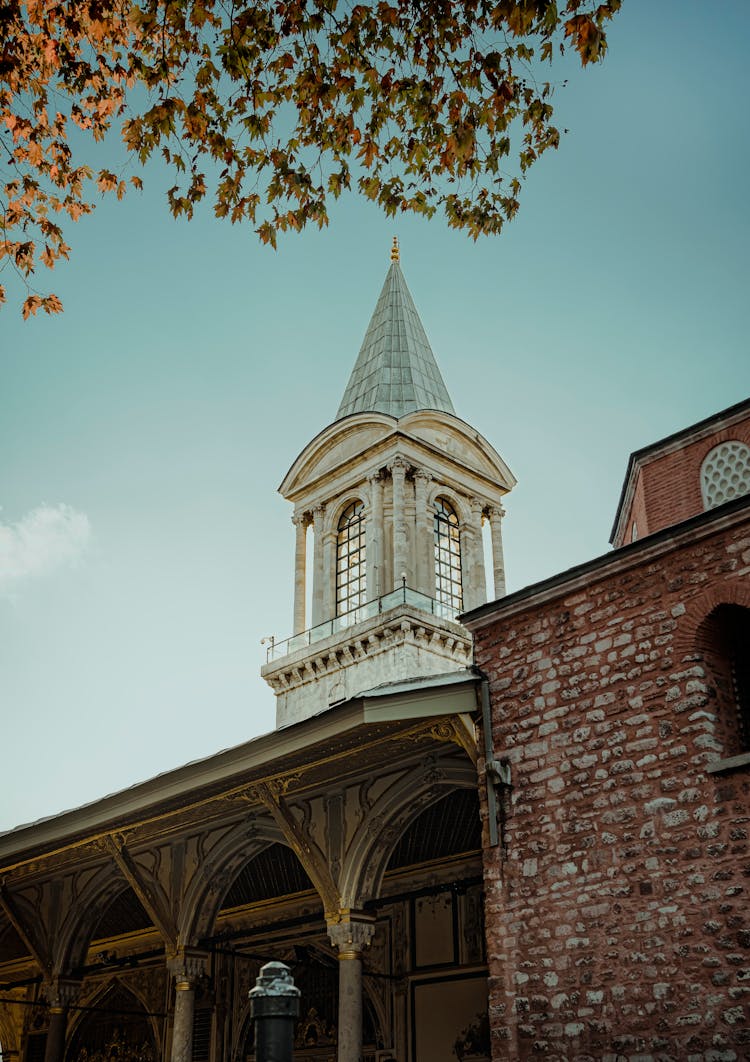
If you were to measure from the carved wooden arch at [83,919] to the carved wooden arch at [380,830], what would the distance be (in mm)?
4884

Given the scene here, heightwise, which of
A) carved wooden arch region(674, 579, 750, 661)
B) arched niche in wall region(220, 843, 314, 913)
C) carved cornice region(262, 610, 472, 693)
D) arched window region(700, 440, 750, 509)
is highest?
carved cornice region(262, 610, 472, 693)

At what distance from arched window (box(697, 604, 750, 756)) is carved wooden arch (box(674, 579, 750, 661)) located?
5 cm

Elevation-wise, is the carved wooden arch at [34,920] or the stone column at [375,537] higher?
the stone column at [375,537]

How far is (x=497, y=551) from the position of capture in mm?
30438

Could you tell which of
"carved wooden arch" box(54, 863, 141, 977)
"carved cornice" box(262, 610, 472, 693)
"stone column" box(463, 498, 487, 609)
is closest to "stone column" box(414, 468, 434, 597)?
"carved cornice" box(262, 610, 472, 693)

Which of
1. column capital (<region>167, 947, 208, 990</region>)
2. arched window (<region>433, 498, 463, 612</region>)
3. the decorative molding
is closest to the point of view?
the decorative molding

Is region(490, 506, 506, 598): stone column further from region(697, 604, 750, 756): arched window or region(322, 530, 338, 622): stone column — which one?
region(697, 604, 750, 756): arched window

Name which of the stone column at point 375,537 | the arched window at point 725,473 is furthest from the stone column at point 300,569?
the arched window at point 725,473

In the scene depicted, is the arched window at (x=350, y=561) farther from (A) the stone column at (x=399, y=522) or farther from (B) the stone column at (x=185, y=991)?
(B) the stone column at (x=185, y=991)

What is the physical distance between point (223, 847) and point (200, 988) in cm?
411

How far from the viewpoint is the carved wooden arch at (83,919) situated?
14.1 m

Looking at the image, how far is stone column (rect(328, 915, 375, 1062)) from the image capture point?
9680 millimetres

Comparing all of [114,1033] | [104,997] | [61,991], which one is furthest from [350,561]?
[61,991]

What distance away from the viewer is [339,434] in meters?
30.8
